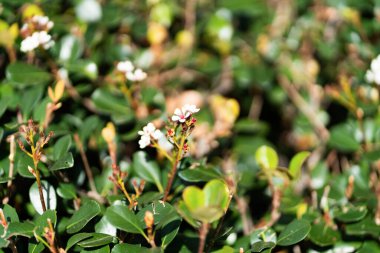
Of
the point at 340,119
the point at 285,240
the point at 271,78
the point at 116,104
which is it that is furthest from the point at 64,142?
the point at 340,119

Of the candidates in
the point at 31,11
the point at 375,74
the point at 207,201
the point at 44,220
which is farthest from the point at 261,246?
the point at 31,11

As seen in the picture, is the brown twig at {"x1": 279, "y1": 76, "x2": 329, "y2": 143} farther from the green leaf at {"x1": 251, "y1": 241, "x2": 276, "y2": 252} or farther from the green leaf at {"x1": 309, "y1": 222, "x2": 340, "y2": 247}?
the green leaf at {"x1": 251, "y1": 241, "x2": 276, "y2": 252}

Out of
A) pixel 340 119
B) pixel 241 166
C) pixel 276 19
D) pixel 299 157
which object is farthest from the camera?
pixel 276 19

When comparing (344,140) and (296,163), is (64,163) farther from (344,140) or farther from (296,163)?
(344,140)

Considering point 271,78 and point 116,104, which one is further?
point 271,78

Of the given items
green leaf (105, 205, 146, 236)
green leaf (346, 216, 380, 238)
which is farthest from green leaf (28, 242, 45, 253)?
green leaf (346, 216, 380, 238)

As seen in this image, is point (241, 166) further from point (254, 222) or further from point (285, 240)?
point (285, 240)

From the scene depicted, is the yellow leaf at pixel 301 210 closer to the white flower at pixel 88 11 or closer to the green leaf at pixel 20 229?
the green leaf at pixel 20 229
